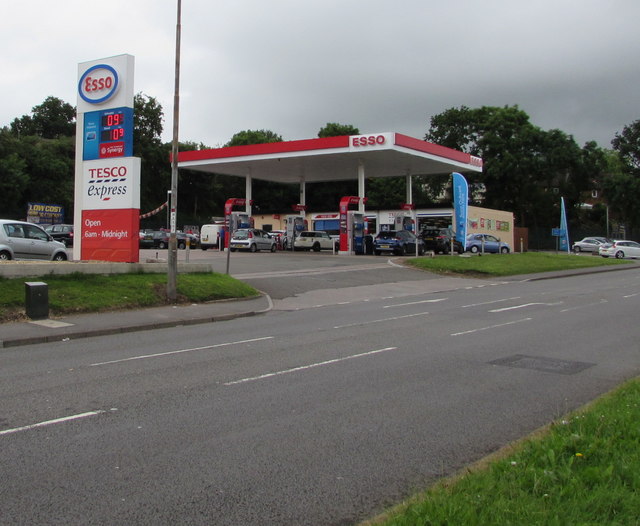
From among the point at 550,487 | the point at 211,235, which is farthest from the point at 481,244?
the point at 550,487

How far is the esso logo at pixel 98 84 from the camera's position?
19.0 metres

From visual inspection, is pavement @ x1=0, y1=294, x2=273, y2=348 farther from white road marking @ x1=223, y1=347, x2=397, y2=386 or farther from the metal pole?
white road marking @ x1=223, y1=347, x2=397, y2=386

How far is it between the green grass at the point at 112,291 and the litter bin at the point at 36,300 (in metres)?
0.37

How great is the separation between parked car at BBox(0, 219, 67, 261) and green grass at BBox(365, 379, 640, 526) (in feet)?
59.8

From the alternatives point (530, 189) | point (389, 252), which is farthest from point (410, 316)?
point (530, 189)

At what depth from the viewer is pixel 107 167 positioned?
1886cm

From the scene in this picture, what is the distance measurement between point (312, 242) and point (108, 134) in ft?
85.0

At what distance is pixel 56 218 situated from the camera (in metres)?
48.7

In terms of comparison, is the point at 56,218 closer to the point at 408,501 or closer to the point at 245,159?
the point at 245,159

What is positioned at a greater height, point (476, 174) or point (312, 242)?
point (476, 174)

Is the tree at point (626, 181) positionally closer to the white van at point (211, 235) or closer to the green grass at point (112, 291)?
the white van at point (211, 235)

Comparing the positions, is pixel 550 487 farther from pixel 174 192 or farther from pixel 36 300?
pixel 174 192

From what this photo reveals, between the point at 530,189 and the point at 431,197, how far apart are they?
13368mm

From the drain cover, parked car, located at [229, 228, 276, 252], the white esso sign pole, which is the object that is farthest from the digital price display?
parked car, located at [229, 228, 276, 252]
